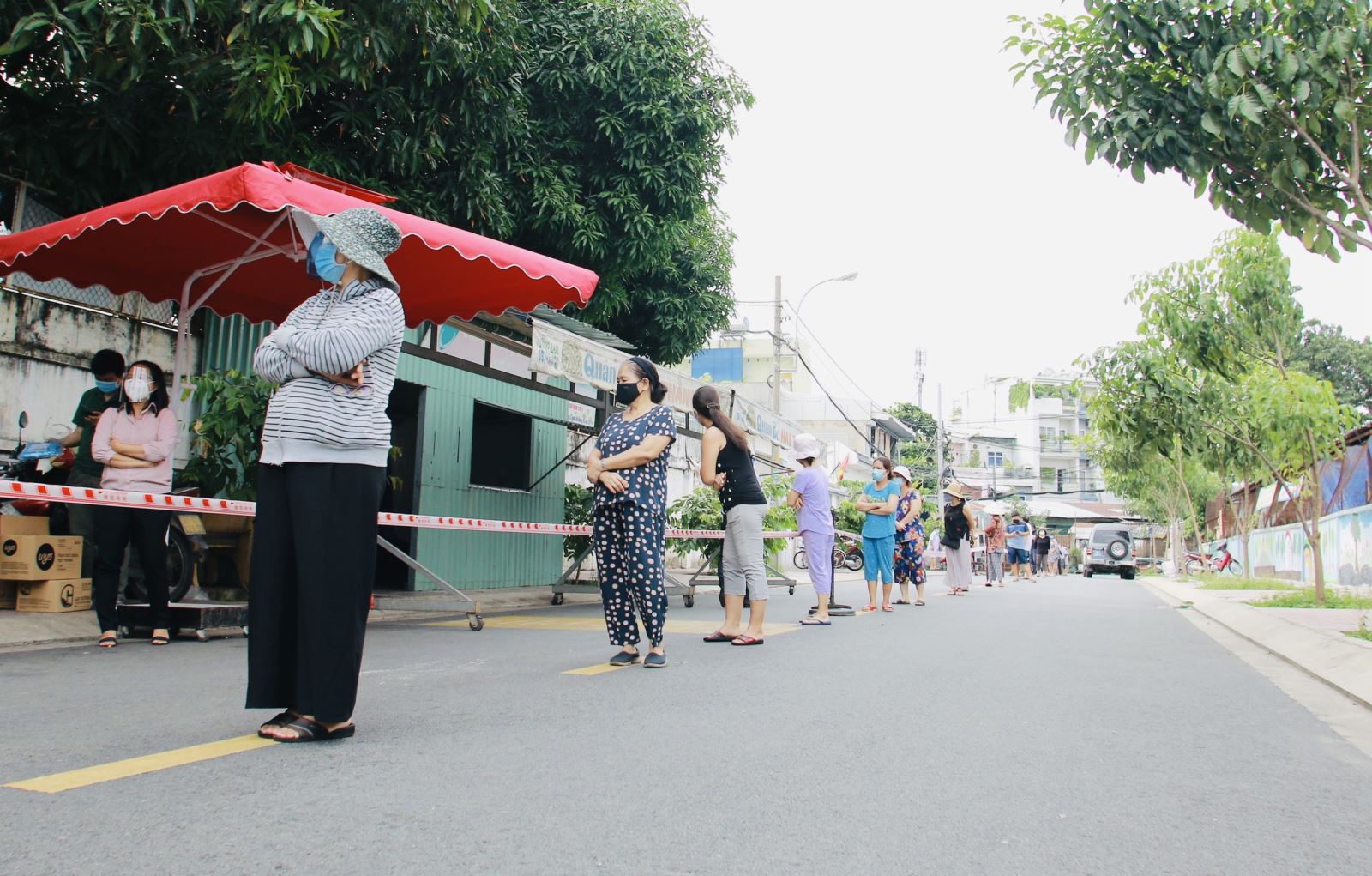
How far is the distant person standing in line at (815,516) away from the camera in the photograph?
30.8 ft

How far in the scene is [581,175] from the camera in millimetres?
12461

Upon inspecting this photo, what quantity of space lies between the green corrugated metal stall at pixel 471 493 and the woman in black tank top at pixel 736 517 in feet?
16.7

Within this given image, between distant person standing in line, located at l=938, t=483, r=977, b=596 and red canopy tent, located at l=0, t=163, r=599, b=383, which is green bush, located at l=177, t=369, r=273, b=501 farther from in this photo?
distant person standing in line, located at l=938, t=483, r=977, b=596

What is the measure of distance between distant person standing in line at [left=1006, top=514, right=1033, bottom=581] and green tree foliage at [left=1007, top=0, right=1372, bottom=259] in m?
20.6

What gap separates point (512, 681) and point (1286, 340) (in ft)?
50.7

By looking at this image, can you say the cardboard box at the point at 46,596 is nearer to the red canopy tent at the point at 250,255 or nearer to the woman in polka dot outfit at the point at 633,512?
the red canopy tent at the point at 250,255

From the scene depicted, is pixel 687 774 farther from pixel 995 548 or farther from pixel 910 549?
pixel 995 548

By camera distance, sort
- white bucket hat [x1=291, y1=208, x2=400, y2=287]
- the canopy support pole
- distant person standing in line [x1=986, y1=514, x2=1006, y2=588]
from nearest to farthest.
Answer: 1. white bucket hat [x1=291, y1=208, x2=400, y2=287]
2. the canopy support pole
3. distant person standing in line [x1=986, y1=514, x2=1006, y2=588]

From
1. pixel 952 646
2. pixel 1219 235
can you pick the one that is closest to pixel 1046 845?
pixel 952 646

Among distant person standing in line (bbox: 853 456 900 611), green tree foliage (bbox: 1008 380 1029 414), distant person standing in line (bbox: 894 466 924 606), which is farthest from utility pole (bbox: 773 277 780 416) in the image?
green tree foliage (bbox: 1008 380 1029 414)

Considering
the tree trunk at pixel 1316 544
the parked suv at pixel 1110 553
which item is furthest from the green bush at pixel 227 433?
the parked suv at pixel 1110 553

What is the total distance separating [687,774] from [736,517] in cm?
411

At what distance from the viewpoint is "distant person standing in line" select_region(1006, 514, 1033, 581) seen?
28.0m

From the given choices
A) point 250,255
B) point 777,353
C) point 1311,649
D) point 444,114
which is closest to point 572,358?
point 444,114
